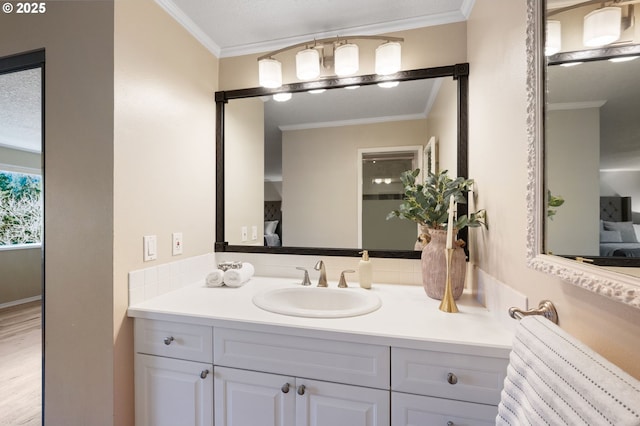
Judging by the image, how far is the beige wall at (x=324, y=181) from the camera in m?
1.66

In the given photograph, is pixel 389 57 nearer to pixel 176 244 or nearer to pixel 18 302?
pixel 176 244

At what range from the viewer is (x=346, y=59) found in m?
1.53

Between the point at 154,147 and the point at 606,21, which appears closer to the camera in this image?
the point at 606,21

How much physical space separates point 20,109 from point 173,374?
11.0ft

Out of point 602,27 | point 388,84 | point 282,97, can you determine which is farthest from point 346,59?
point 602,27

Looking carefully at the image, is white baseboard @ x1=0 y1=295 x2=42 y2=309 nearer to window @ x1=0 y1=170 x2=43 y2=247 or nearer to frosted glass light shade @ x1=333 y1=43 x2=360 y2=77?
window @ x1=0 y1=170 x2=43 y2=247

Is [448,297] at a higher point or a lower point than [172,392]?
higher

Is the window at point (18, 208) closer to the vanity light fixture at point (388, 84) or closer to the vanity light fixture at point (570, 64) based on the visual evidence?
the vanity light fixture at point (388, 84)

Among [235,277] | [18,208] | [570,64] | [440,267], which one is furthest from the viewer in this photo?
[18,208]

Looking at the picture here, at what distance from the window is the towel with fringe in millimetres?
5190

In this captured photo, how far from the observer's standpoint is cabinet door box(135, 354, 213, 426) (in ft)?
3.73

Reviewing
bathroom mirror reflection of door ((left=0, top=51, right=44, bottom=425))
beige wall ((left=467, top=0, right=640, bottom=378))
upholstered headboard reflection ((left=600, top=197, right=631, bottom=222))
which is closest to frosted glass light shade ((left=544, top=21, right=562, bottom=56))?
beige wall ((left=467, top=0, right=640, bottom=378))

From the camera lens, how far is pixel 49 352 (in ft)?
4.12

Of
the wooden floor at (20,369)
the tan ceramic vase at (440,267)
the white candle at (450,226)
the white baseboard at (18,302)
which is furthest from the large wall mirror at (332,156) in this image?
the white baseboard at (18,302)
